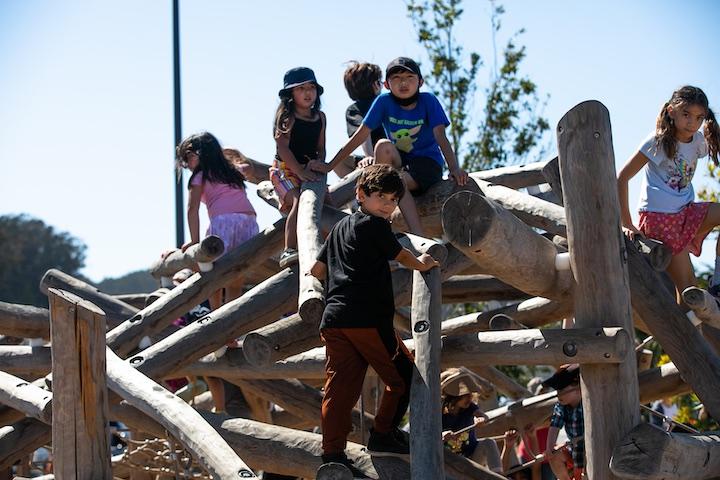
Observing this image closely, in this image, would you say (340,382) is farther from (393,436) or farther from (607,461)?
(607,461)

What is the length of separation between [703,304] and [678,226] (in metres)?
0.86

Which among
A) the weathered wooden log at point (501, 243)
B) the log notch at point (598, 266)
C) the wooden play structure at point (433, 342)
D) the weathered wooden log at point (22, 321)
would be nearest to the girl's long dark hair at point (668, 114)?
the wooden play structure at point (433, 342)

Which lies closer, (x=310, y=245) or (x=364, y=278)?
(x=364, y=278)

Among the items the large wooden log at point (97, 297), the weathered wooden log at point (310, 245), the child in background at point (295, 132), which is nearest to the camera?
the weathered wooden log at point (310, 245)

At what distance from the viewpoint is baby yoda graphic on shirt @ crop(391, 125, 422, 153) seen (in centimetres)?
703

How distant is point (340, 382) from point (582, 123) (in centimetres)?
159

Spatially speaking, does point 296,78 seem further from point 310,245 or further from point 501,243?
point 501,243

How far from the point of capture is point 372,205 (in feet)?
17.7

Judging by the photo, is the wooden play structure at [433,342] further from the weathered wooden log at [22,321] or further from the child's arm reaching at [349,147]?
the weathered wooden log at [22,321]

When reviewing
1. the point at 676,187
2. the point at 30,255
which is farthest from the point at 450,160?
the point at 30,255

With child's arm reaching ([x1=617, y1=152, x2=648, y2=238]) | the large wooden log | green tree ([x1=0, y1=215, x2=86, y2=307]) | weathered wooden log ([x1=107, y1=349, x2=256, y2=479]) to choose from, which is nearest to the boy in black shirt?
weathered wooden log ([x1=107, y1=349, x2=256, y2=479])

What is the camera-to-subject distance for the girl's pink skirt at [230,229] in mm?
8195

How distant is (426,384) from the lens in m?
5.31

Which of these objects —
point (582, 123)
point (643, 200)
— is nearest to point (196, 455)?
point (582, 123)
